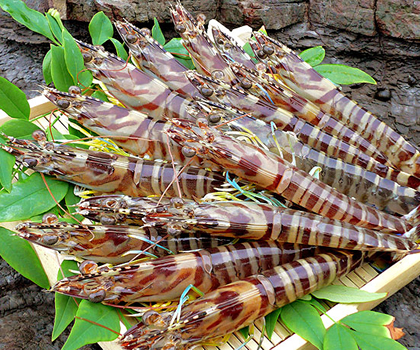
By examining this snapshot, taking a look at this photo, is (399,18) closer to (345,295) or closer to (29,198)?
(345,295)

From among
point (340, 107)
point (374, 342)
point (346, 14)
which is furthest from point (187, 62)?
point (374, 342)

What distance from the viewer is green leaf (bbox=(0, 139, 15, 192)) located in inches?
106

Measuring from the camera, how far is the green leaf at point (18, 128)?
2.88 meters

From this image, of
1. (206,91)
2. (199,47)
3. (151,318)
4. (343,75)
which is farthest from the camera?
(343,75)

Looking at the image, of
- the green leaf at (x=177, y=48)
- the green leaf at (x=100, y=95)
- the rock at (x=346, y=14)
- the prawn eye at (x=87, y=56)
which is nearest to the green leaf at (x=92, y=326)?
the green leaf at (x=100, y=95)

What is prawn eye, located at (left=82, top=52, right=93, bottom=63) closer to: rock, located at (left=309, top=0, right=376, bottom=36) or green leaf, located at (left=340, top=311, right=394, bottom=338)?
green leaf, located at (left=340, top=311, right=394, bottom=338)

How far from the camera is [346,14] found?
484 cm

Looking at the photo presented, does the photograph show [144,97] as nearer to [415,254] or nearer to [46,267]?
[46,267]

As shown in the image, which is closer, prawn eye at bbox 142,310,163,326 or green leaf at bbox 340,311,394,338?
prawn eye at bbox 142,310,163,326

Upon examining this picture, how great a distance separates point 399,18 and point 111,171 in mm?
3272

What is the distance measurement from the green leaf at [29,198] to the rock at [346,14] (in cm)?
331

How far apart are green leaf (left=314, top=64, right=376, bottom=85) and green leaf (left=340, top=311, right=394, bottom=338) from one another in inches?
70.2

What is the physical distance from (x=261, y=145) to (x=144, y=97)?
0.85 m

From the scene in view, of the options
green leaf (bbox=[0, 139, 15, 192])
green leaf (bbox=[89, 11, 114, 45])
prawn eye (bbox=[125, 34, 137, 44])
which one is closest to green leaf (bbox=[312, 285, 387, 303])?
green leaf (bbox=[0, 139, 15, 192])
